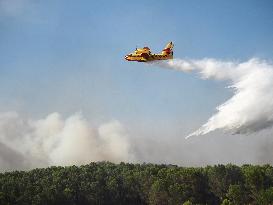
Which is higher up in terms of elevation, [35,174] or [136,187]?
[35,174]

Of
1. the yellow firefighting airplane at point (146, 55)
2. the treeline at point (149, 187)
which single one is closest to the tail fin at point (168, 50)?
the yellow firefighting airplane at point (146, 55)

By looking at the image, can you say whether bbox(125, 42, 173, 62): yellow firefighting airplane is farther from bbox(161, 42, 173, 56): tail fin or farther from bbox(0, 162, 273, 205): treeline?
bbox(0, 162, 273, 205): treeline

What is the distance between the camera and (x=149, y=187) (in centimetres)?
14312

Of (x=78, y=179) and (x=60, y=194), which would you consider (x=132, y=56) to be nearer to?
(x=60, y=194)

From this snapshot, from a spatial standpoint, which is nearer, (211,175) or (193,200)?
(193,200)

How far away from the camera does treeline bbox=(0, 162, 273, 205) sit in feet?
397

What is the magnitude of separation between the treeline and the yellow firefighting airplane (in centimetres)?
4062

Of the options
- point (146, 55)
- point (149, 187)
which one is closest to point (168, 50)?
point (146, 55)

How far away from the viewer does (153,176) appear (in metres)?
142

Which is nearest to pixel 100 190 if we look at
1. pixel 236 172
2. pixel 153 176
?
pixel 153 176

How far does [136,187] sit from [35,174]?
149ft

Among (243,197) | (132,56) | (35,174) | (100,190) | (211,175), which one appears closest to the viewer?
(132,56)

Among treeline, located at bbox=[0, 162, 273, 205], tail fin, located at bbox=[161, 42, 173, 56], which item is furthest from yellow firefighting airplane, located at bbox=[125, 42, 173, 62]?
treeline, located at bbox=[0, 162, 273, 205]

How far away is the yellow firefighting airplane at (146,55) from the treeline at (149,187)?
40.6 m
